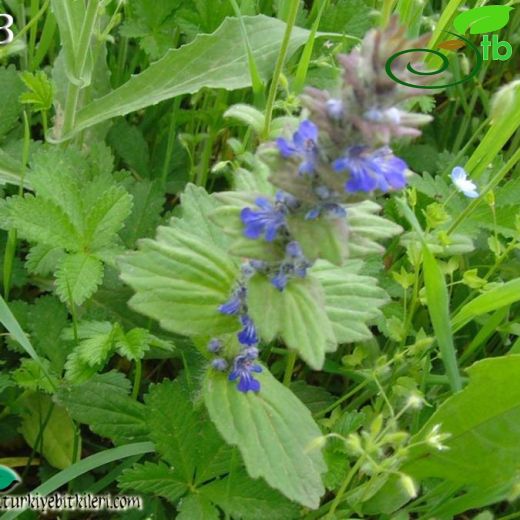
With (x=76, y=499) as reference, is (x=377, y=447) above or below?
above

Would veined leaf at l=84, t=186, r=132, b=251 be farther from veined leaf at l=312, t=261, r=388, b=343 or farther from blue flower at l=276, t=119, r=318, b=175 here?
blue flower at l=276, t=119, r=318, b=175

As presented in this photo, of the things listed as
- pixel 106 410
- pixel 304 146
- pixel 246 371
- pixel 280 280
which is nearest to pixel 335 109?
pixel 304 146

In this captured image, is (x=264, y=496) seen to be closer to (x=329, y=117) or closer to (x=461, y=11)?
(x=329, y=117)

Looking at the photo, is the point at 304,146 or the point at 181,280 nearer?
the point at 304,146

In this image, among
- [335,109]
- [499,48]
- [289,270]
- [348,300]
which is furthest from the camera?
[499,48]

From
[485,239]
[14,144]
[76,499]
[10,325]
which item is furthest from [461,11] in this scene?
[76,499]

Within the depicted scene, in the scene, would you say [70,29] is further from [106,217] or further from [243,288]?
[243,288]
